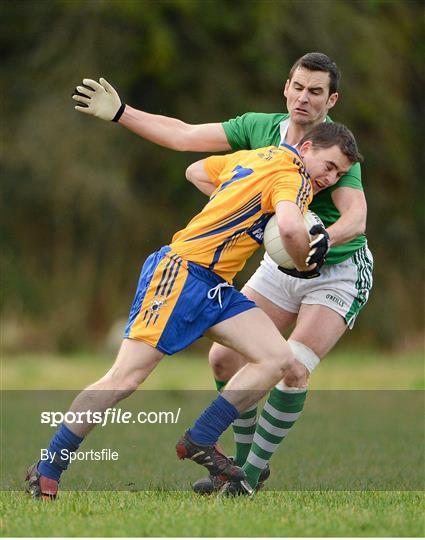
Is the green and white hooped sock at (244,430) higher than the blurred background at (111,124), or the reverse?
the green and white hooped sock at (244,430)

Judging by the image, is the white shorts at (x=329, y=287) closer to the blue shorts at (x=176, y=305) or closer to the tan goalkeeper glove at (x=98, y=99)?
the blue shorts at (x=176, y=305)

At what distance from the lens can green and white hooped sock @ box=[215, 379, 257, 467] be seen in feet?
21.2

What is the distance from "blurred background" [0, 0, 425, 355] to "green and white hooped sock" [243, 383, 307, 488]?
12.8 meters

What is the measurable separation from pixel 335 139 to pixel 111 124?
14.3 metres

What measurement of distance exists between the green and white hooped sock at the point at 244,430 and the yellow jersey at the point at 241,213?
3.59ft

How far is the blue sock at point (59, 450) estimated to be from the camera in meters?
5.40

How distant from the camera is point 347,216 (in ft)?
19.6

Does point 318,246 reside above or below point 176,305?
above

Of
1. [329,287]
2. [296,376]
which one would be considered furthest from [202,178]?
[296,376]

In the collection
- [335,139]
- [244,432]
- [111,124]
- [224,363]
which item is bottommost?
[111,124]

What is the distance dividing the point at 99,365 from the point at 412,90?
924 centimetres

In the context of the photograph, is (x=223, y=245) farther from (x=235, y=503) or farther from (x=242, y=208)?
(x=235, y=503)

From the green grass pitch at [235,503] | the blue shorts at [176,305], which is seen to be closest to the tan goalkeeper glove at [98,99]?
the blue shorts at [176,305]

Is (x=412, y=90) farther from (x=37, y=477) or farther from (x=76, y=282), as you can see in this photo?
(x=37, y=477)
